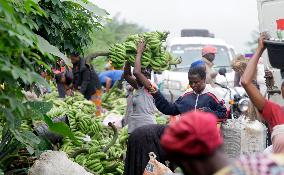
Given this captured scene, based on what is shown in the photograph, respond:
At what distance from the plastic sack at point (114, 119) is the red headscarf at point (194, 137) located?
352 inches

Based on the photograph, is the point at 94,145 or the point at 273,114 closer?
the point at 273,114

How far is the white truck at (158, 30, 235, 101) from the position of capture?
16.4 meters

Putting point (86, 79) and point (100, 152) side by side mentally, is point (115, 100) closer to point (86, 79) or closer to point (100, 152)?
point (86, 79)

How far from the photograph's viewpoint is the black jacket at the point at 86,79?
15.0 metres

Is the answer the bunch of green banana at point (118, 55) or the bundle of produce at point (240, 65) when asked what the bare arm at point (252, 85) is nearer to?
the bunch of green banana at point (118, 55)

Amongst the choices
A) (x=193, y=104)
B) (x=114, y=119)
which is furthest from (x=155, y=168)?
(x=114, y=119)

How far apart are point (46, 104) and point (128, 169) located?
72.0 inches

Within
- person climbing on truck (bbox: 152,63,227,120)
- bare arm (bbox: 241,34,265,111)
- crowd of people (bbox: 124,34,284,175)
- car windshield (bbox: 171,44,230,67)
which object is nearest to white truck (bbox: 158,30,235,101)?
car windshield (bbox: 171,44,230,67)

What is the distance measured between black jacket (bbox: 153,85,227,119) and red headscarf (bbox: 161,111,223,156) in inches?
179

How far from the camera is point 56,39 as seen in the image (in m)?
7.34

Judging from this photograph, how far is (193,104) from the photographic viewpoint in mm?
8031

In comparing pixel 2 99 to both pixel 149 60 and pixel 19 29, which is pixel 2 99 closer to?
pixel 19 29

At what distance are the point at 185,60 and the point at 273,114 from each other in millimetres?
11417

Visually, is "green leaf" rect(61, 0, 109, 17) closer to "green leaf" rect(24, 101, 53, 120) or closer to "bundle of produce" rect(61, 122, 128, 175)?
"green leaf" rect(24, 101, 53, 120)
